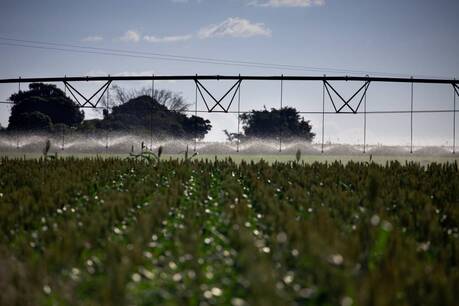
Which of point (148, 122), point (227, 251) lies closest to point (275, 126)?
point (148, 122)

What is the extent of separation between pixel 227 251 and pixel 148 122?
39.2 meters

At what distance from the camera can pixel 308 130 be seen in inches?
2051

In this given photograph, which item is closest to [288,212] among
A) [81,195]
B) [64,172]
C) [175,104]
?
[81,195]

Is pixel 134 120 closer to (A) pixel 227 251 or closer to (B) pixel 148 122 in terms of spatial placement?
(B) pixel 148 122

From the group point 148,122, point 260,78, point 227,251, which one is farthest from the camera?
point 148,122

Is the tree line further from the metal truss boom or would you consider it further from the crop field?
the crop field

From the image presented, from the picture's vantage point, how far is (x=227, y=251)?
530 cm

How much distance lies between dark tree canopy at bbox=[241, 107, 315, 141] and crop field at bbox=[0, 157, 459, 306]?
39.0 m

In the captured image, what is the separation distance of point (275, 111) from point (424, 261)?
1774 inches

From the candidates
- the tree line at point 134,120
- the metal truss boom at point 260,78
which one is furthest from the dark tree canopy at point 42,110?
the metal truss boom at point 260,78

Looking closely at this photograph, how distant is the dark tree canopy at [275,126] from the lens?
48062 millimetres

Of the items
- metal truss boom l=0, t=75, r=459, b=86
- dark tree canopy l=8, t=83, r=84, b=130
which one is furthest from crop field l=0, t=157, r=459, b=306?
dark tree canopy l=8, t=83, r=84, b=130

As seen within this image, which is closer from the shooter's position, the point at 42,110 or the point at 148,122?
the point at 148,122

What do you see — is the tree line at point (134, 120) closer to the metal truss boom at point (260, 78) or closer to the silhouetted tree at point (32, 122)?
the silhouetted tree at point (32, 122)
